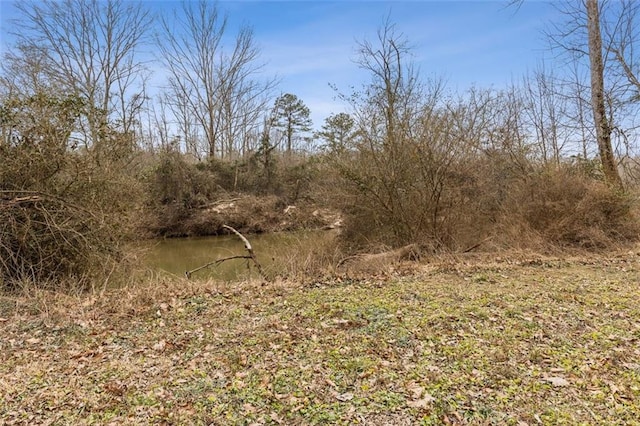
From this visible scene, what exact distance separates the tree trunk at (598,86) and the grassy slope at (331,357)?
5.87m

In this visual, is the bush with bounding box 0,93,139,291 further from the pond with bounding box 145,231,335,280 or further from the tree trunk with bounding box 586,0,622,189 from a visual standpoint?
the tree trunk with bounding box 586,0,622,189

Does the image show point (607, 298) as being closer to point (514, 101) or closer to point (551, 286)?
point (551, 286)

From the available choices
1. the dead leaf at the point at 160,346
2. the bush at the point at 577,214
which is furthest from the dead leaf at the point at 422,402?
the bush at the point at 577,214

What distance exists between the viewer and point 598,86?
31.2 feet

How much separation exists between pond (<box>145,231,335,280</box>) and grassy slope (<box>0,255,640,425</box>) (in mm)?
3171

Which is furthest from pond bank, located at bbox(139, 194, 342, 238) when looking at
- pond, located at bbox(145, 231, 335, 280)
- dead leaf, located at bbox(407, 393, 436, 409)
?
dead leaf, located at bbox(407, 393, 436, 409)

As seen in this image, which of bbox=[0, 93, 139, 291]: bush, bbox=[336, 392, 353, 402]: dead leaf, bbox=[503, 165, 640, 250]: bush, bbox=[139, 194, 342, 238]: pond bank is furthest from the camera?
bbox=[139, 194, 342, 238]: pond bank

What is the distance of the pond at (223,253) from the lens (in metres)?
8.86

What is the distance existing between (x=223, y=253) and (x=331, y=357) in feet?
37.3

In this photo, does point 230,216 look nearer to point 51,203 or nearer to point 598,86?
point 51,203

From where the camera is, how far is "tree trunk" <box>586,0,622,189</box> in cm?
942

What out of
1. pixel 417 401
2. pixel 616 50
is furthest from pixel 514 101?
pixel 417 401

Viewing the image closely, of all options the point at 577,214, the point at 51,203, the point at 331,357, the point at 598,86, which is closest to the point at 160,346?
the point at 331,357

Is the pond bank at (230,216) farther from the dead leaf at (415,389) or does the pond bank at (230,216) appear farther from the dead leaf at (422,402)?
the dead leaf at (422,402)
